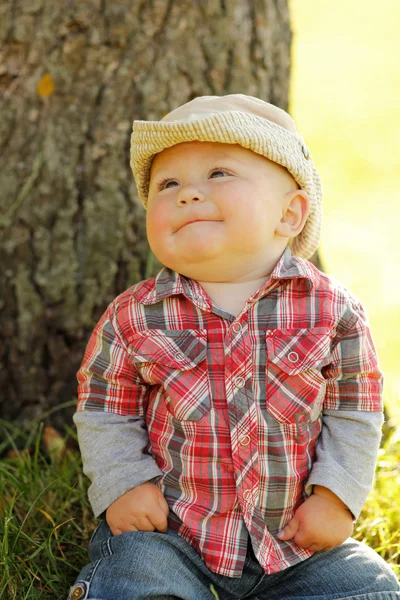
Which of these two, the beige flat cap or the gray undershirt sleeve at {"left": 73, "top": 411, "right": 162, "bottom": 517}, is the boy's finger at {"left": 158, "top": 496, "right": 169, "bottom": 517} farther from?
the beige flat cap

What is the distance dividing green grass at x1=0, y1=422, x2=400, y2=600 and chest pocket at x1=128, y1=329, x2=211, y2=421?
21.1 inches

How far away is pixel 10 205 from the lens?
112 inches

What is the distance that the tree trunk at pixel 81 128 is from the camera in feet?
9.16

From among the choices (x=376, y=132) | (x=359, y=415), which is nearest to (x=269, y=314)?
(x=359, y=415)

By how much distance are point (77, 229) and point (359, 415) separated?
1.33 meters

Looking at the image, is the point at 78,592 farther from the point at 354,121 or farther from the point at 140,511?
the point at 354,121

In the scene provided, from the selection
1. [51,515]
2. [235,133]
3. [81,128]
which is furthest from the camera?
[81,128]

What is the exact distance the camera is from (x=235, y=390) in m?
1.99

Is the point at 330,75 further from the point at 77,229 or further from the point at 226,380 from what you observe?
the point at 226,380

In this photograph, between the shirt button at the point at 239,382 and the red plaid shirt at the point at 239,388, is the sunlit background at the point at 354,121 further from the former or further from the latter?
the shirt button at the point at 239,382

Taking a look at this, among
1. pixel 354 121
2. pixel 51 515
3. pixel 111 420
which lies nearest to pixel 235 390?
pixel 111 420

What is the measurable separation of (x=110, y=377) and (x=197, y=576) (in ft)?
1.91

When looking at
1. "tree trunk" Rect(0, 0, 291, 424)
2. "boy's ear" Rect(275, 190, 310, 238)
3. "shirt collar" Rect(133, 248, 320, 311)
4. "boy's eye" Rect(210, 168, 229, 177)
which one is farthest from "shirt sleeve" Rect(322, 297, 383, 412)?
"tree trunk" Rect(0, 0, 291, 424)

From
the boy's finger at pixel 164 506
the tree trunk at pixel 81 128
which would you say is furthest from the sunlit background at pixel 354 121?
the boy's finger at pixel 164 506
